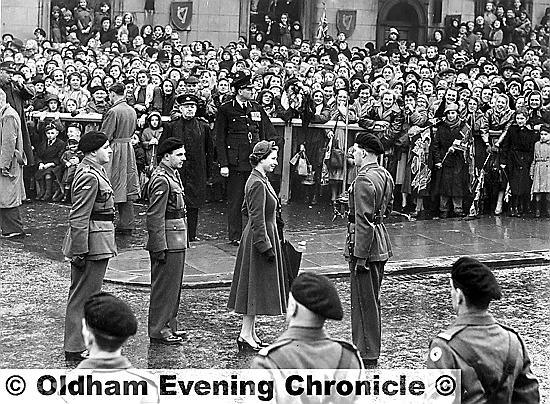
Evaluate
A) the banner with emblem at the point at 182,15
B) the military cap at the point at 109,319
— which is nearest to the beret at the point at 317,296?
the military cap at the point at 109,319

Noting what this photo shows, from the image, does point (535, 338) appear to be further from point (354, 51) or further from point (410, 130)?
point (354, 51)

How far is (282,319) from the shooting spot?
10.1 m

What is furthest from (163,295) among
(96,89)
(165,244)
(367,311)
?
(96,89)

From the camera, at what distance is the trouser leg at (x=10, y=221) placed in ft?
43.6

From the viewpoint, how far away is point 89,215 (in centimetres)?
851

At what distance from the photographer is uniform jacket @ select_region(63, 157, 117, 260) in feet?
27.7

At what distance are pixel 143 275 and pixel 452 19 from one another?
1882 cm

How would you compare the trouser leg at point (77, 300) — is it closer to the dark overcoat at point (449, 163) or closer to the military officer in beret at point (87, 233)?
the military officer in beret at point (87, 233)

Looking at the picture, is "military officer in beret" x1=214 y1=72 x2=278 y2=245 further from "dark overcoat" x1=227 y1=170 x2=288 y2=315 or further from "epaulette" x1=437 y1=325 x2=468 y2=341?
"epaulette" x1=437 y1=325 x2=468 y2=341

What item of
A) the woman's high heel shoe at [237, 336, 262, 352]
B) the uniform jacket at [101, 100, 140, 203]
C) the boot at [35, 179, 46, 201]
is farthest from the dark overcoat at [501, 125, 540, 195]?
the woman's high heel shoe at [237, 336, 262, 352]

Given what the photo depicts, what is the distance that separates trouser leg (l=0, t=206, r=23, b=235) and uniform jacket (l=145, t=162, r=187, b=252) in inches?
186

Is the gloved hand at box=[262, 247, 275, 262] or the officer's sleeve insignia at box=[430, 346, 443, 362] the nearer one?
the officer's sleeve insignia at box=[430, 346, 443, 362]

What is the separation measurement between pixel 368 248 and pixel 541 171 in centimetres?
787
